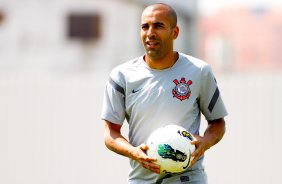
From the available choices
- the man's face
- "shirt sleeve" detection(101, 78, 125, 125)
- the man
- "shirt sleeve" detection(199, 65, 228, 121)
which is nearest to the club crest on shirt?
the man

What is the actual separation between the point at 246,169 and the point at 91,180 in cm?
210

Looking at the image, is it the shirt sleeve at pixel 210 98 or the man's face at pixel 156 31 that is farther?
the shirt sleeve at pixel 210 98

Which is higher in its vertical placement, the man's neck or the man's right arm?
the man's neck

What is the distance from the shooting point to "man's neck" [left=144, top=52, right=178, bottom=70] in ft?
20.0

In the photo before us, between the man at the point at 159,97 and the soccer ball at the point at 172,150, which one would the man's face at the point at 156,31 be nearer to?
the man at the point at 159,97

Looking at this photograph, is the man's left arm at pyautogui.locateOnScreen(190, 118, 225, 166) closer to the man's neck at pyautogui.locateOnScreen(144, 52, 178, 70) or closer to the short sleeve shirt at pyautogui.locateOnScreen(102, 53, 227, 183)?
the short sleeve shirt at pyautogui.locateOnScreen(102, 53, 227, 183)

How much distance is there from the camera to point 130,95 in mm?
6105

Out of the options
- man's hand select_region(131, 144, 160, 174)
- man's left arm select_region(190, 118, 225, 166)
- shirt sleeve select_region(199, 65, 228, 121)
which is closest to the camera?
man's hand select_region(131, 144, 160, 174)

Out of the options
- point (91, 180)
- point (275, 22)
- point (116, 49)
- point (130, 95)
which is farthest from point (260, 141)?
point (275, 22)

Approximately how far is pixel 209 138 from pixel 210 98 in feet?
0.88

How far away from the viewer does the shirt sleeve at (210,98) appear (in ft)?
20.0

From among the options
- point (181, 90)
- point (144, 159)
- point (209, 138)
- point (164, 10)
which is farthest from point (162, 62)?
point (144, 159)

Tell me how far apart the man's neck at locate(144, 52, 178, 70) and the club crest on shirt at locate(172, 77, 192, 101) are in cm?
14

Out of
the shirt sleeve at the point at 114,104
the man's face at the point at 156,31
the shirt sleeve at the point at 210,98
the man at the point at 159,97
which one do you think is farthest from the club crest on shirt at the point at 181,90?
the shirt sleeve at the point at 114,104
